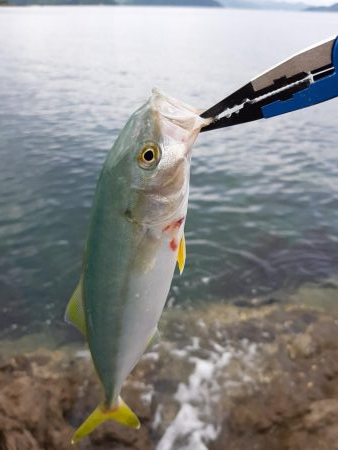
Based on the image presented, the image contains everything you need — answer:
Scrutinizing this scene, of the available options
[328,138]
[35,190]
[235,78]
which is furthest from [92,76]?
[35,190]

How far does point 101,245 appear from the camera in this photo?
319cm

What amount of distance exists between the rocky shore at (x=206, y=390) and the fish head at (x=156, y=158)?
407cm

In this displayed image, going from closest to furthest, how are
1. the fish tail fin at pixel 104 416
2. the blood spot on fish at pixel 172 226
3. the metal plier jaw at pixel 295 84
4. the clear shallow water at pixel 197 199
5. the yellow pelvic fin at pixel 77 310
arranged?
the blood spot on fish at pixel 172 226 < the yellow pelvic fin at pixel 77 310 < the fish tail fin at pixel 104 416 < the metal plier jaw at pixel 295 84 < the clear shallow water at pixel 197 199

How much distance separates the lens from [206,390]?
22.6 ft

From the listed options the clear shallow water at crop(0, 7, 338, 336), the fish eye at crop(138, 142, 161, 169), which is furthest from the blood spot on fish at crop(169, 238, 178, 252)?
the clear shallow water at crop(0, 7, 338, 336)

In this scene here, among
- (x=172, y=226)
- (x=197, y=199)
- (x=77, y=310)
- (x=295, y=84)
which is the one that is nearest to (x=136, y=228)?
(x=172, y=226)

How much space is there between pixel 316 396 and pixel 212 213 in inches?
294

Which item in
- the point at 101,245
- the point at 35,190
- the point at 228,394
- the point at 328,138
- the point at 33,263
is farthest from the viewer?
the point at 328,138

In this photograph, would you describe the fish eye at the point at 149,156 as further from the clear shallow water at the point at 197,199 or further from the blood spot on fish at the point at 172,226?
the clear shallow water at the point at 197,199

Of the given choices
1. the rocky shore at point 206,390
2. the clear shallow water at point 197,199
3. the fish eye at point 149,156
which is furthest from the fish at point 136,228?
the clear shallow water at point 197,199

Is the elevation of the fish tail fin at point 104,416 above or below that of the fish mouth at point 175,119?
below

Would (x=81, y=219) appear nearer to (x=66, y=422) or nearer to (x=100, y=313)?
(x=66, y=422)

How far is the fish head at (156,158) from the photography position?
117 inches

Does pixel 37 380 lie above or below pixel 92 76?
below
